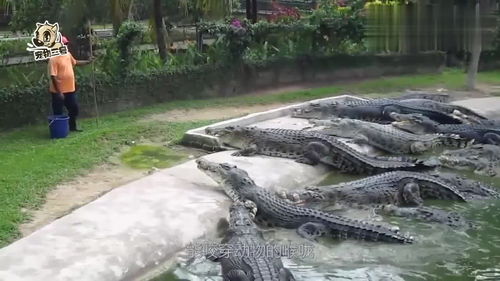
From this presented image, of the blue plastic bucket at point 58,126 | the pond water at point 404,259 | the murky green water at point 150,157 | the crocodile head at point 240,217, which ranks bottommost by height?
the pond water at point 404,259

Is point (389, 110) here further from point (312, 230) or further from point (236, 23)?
point (312, 230)

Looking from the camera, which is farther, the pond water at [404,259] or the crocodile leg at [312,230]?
the crocodile leg at [312,230]

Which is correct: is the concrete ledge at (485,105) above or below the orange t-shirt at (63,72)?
below

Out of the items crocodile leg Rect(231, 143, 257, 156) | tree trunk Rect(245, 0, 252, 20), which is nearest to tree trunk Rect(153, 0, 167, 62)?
tree trunk Rect(245, 0, 252, 20)

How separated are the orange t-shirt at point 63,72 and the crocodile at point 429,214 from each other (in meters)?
5.56

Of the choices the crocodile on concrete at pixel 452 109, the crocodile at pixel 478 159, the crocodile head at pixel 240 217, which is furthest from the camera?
the crocodile on concrete at pixel 452 109

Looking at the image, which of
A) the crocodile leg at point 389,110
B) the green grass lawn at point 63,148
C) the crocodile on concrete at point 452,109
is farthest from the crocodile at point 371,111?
the green grass lawn at point 63,148

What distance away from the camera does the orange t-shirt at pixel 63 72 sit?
1002 centimetres

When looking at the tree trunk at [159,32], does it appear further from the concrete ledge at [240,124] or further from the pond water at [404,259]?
the pond water at [404,259]

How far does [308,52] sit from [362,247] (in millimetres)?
10598

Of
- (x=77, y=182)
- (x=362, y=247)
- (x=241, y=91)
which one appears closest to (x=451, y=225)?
(x=362, y=247)

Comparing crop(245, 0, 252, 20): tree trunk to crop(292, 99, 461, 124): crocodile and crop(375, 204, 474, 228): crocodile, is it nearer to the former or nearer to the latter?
crop(292, 99, 461, 124): crocodile

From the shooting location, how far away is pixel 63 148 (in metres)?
9.00

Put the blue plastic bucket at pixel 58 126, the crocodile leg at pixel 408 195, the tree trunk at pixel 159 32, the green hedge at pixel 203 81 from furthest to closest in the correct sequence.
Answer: the tree trunk at pixel 159 32 → the green hedge at pixel 203 81 → the blue plastic bucket at pixel 58 126 → the crocodile leg at pixel 408 195
